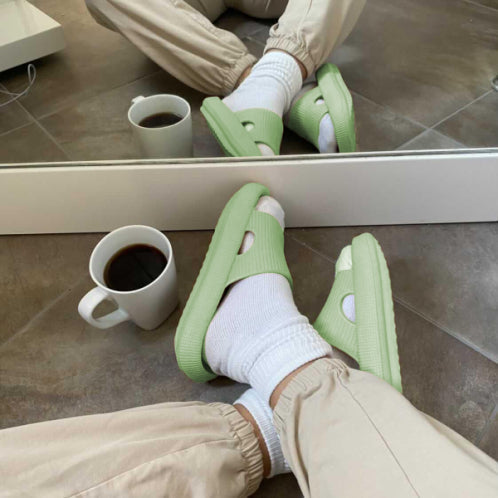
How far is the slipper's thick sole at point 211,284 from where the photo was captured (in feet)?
1.55

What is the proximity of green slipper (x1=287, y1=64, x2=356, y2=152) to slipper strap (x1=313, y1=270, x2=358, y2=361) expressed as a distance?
18 cm

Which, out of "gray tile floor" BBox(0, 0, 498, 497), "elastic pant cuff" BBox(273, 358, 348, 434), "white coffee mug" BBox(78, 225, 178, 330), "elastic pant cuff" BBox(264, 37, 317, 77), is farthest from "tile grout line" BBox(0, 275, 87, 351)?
"elastic pant cuff" BBox(264, 37, 317, 77)

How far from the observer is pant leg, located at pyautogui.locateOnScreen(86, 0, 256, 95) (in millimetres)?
651

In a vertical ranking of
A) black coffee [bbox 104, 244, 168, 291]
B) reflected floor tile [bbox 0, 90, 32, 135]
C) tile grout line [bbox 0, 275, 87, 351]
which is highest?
reflected floor tile [bbox 0, 90, 32, 135]

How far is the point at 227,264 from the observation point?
0.51 meters

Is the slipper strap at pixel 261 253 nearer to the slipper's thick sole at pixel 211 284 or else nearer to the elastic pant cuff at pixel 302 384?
the slipper's thick sole at pixel 211 284

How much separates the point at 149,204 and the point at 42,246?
0.54 ft

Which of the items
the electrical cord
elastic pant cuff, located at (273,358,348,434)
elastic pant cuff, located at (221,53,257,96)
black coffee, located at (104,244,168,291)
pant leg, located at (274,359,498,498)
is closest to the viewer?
pant leg, located at (274,359,498,498)

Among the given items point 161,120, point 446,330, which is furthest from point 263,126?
point 446,330

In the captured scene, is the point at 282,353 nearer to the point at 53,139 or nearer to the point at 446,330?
the point at 446,330

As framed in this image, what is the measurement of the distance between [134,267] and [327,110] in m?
0.34

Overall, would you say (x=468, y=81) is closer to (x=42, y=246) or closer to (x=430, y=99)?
(x=430, y=99)

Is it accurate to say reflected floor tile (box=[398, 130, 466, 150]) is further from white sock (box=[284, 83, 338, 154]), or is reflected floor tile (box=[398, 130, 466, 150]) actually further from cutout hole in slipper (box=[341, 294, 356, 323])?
cutout hole in slipper (box=[341, 294, 356, 323])

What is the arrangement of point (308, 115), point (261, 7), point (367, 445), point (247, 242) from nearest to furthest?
1. point (367, 445)
2. point (247, 242)
3. point (308, 115)
4. point (261, 7)
